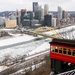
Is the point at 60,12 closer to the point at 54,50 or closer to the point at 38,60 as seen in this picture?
the point at 38,60

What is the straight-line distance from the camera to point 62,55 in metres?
11.9

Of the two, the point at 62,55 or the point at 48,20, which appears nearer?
the point at 62,55

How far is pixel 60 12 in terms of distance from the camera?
9956 centimetres

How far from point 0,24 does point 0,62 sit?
6059cm

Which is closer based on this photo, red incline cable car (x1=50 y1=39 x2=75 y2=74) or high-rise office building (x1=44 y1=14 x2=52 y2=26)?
red incline cable car (x1=50 y1=39 x2=75 y2=74)

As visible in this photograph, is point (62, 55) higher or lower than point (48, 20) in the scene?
higher

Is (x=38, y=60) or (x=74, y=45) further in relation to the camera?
(x=38, y=60)

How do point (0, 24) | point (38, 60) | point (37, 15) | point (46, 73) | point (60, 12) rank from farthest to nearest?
point (60, 12)
point (37, 15)
point (0, 24)
point (38, 60)
point (46, 73)

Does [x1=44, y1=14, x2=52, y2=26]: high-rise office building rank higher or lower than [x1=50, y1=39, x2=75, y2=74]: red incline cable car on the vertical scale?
lower

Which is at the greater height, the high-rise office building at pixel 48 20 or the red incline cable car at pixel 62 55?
the red incline cable car at pixel 62 55

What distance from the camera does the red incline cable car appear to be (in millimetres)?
11593

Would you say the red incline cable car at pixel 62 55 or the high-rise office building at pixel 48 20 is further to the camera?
the high-rise office building at pixel 48 20

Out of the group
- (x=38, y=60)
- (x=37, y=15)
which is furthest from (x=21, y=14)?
(x=38, y=60)

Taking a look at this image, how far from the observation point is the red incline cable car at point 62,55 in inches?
456
